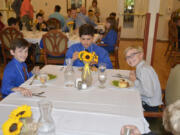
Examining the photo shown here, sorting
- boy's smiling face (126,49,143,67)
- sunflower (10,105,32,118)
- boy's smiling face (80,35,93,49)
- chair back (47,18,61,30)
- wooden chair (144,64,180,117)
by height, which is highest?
chair back (47,18,61,30)

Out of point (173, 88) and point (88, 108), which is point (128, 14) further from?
point (88, 108)

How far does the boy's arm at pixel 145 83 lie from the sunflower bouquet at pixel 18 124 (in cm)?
103

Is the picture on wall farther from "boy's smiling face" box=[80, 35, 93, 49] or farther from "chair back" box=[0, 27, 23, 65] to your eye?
"boy's smiling face" box=[80, 35, 93, 49]

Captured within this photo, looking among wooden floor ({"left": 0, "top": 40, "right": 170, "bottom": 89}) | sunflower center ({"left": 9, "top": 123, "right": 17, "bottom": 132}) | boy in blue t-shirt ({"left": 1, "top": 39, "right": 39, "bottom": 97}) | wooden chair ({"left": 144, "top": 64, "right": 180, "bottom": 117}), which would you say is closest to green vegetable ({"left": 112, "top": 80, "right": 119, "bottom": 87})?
wooden chair ({"left": 144, "top": 64, "right": 180, "bottom": 117})

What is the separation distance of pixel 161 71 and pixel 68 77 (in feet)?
10.2

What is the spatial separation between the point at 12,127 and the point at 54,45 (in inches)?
107

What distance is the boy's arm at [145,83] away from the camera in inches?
69.8

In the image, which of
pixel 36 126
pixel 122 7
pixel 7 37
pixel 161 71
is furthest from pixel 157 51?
pixel 36 126

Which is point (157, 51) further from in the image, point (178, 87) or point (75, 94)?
point (75, 94)

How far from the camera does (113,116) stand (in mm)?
1293

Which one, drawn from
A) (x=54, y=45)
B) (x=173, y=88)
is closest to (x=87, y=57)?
(x=173, y=88)

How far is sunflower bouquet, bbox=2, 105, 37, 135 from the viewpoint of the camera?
0.97m

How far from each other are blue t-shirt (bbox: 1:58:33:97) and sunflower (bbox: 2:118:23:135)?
78cm

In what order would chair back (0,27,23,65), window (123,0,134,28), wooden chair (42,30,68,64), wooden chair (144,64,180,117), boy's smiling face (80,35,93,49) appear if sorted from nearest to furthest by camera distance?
wooden chair (144,64,180,117) < boy's smiling face (80,35,93,49) < wooden chair (42,30,68,64) < chair back (0,27,23,65) < window (123,0,134,28)
